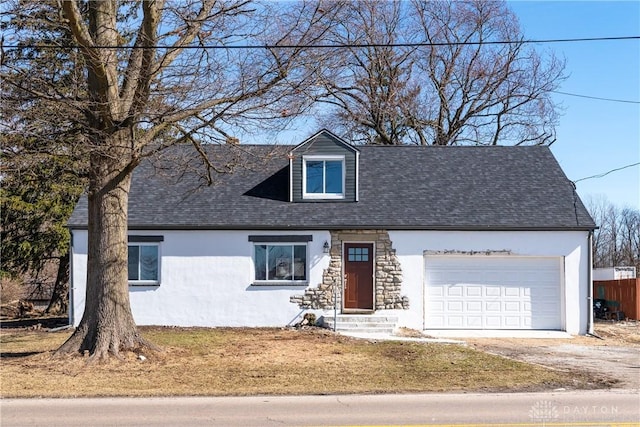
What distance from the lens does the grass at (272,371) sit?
12.6 m

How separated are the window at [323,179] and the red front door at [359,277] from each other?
1.94 metres

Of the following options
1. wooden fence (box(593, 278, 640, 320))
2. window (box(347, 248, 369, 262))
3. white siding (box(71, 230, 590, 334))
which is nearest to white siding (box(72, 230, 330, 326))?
white siding (box(71, 230, 590, 334))

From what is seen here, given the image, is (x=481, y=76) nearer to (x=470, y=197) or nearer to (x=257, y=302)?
(x=470, y=197)

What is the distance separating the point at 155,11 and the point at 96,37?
1434 millimetres

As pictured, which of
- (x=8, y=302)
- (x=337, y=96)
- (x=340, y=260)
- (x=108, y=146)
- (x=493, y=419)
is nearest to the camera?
(x=493, y=419)

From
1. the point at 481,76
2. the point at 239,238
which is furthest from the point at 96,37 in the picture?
the point at 481,76

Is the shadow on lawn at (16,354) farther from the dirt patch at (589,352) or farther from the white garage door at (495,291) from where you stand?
the white garage door at (495,291)

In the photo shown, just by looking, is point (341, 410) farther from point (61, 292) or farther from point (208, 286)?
point (61, 292)

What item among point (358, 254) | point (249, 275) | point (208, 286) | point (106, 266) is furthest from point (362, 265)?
point (106, 266)

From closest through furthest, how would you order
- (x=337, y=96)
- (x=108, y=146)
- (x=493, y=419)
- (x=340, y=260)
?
(x=493, y=419), (x=108, y=146), (x=340, y=260), (x=337, y=96)

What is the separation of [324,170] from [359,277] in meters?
3.67

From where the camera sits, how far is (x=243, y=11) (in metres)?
15.6

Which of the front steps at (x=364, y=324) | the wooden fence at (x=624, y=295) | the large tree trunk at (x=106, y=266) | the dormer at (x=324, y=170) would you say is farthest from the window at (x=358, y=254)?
the wooden fence at (x=624, y=295)

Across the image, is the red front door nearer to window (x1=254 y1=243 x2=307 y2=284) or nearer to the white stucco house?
the white stucco house
